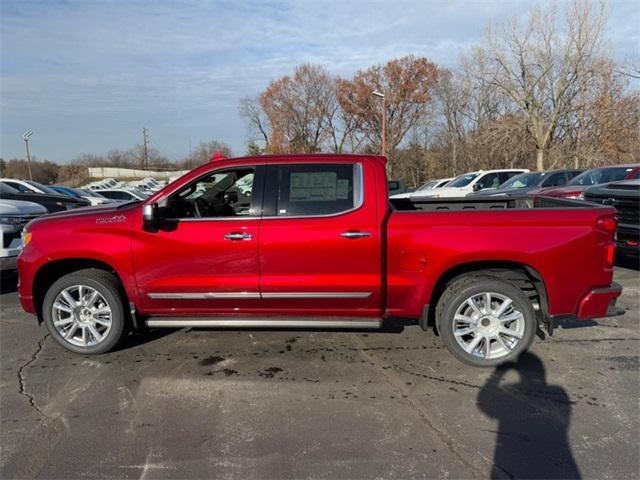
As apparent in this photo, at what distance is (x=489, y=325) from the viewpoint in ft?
13.5

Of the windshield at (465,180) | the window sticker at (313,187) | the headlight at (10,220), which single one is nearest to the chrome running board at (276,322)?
the window sticker at (313,187)

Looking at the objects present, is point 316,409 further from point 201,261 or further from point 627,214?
point 627,214

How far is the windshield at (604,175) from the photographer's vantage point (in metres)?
10.5

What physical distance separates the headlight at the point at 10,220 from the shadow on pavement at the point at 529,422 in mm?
6653

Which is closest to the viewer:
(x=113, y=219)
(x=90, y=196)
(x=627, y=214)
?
(x=113, y=219)

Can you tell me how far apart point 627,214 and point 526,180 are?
7231 millimetres

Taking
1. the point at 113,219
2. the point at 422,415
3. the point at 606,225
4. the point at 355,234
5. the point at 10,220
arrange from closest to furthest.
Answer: the point at 422,415 < the point at 606,225 < the point at 355,234 < the point at 113,219 < the point at 10,220

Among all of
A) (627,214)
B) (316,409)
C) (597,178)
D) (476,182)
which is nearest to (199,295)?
(316,409)

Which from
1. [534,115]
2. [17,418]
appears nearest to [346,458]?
[17,418]

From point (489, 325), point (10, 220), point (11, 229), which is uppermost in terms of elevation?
point (10, 220)

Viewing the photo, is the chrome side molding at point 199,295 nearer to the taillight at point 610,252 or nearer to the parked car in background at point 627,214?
the taillight at point 610,252

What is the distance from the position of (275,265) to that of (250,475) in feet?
5.87

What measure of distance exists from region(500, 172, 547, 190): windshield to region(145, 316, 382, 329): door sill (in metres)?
11.0

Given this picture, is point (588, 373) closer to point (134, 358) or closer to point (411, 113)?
point (134, 358)
